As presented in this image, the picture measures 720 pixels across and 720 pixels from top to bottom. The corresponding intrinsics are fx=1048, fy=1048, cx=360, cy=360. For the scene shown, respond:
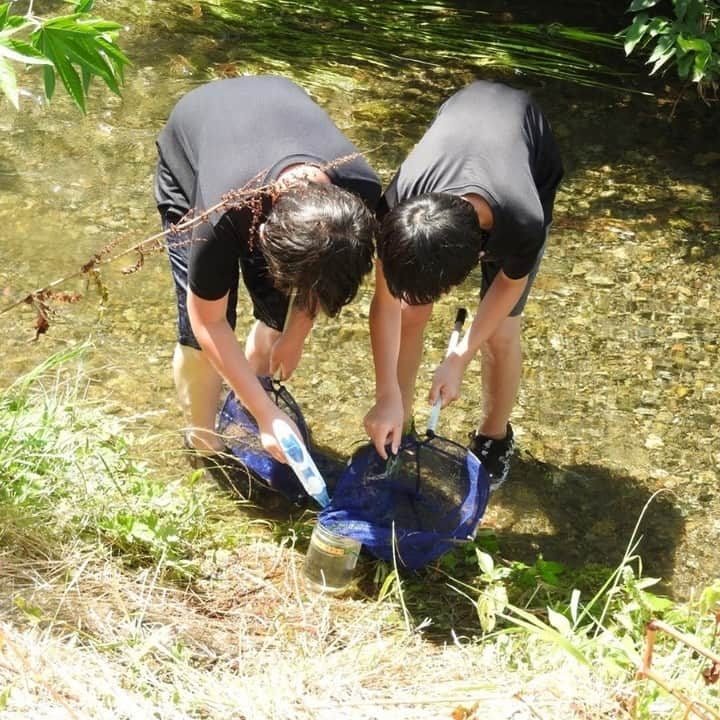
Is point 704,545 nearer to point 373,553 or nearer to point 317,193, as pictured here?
point 373,553

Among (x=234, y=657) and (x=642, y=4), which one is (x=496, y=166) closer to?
(x=234, y=657)

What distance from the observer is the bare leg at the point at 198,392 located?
3.00 meters

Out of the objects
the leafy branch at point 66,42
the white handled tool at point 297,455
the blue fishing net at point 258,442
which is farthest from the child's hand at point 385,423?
the leafy branch at point 66,42

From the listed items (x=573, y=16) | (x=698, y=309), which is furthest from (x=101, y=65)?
(x=573, y=16)

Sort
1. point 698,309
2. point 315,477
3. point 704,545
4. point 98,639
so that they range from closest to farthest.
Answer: point 98,639 → point 315,477 → point 704,545 → point 698,309

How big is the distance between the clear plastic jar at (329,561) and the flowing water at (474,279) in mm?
605

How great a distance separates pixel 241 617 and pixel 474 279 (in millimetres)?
2138

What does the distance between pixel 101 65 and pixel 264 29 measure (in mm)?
4320

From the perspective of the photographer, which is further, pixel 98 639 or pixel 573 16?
pixel 573 16

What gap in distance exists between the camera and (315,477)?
2660 mm

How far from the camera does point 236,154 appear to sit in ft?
8.00

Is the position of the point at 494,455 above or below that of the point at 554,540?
above

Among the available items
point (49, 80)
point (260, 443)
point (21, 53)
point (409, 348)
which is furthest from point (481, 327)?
point (21, 53)

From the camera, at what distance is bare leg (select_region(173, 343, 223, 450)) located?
2998mm
